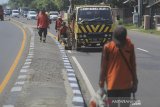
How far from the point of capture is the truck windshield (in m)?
25.2

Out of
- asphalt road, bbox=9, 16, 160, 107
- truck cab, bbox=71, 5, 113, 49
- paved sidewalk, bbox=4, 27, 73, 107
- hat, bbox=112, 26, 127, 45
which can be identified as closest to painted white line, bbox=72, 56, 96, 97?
asphalt road, bbox=9, 16, 160, 107

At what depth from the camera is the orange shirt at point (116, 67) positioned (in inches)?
286

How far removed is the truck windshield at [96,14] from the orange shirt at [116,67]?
17.8m

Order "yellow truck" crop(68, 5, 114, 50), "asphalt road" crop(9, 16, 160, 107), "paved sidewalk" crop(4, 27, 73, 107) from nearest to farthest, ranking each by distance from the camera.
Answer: "paved sidewalk" crop(4, 27, 73, 107) → "asphalt road" crop(9, 16, 160, 107) → "yellow truck" crop(68, 5, 114, 50)

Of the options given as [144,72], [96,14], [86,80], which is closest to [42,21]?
[96,14]

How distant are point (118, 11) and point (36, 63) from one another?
57734 millimetres

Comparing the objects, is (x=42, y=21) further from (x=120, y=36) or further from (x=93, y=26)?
(x=120, y=36)

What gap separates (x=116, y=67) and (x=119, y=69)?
5cm

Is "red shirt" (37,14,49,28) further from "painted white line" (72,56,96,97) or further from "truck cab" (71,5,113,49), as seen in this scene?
"painted white line" (72,56,96,97)

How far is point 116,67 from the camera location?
24.0ft

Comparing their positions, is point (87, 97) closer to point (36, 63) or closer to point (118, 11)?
point (36, 63)

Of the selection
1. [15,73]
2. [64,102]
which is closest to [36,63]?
[15,73]

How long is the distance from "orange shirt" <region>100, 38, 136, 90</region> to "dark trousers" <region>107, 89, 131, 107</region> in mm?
67

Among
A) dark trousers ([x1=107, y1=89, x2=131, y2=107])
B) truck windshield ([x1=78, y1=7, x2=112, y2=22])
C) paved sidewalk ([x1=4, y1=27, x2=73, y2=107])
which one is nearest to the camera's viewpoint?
dark trousers ([x1=107, y1=89, x2=131, y2=107])
